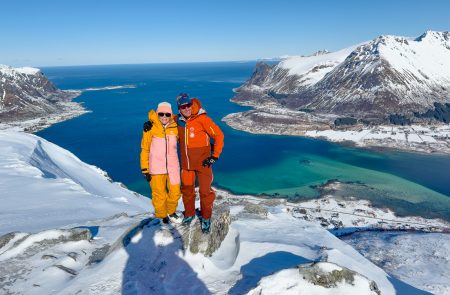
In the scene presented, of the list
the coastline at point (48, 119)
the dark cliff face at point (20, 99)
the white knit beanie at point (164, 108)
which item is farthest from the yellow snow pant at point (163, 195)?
the dark cliff face at point (20, 99)

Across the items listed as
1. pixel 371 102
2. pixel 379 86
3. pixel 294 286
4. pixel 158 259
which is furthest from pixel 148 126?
pixel 379 86

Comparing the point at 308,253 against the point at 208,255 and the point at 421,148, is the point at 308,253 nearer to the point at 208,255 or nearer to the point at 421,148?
the point at 208,255

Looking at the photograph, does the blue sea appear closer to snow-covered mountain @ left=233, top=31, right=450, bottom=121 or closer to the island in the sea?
the island in the sea

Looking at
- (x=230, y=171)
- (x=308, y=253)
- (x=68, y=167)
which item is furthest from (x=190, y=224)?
(x=230, y=171)

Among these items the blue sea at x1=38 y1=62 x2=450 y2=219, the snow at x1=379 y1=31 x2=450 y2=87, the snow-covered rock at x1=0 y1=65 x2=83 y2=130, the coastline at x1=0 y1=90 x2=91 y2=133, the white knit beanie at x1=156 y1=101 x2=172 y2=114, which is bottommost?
the blue sea at x1=38 y1=62 x2=450 y2=219

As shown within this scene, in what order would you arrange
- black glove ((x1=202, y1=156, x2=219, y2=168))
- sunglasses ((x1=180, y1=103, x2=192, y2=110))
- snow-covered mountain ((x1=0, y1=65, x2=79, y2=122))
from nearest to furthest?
sunglasses ((x1=180, y1=103, x2=192, y2=110)) → black glove ((x1=202, y1=156, x2=219, y2=168)) → snow-covered mountain ((x1=0, y1=65, x2=79, y2=122))

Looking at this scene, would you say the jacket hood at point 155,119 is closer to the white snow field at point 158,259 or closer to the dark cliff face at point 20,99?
the white snow field at point 158,259

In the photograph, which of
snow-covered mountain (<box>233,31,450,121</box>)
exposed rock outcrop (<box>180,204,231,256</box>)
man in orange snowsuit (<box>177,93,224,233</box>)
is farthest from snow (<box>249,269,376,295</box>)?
snow-covered mountain (<box>233,31,450,121</box>)
